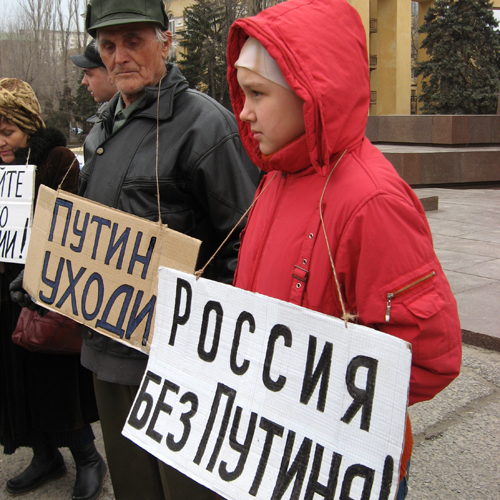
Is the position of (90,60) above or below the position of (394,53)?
below

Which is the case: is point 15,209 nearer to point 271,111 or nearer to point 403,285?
point 271,111

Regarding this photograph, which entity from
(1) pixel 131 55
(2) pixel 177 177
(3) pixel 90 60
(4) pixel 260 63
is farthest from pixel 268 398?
(3) pixel 90 60

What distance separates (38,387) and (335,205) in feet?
7.03

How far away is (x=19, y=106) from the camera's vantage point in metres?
2.91

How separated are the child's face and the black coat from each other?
1664 millimetres

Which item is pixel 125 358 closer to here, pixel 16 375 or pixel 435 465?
pixel 16 375

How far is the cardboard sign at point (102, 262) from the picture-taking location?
1691 millimetres

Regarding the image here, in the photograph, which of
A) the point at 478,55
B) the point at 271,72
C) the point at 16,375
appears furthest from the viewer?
the point at 478,55

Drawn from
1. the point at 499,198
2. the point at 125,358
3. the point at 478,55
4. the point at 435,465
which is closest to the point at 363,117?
the point at 125,358

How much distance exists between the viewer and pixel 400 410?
109cm

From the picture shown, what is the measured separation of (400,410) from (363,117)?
69 centimetres

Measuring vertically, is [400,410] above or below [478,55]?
below

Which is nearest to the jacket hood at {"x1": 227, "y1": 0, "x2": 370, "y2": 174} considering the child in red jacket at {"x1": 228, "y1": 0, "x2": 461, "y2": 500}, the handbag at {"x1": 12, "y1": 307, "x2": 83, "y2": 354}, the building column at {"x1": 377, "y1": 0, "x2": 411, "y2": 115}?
the child in red jacket at {"x1": 228, "y1": 0, "x2": 461, "y2": 500}

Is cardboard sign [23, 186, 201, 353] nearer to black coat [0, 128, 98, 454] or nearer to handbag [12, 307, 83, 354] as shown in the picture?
handbag [12, 307, 83, 354]
